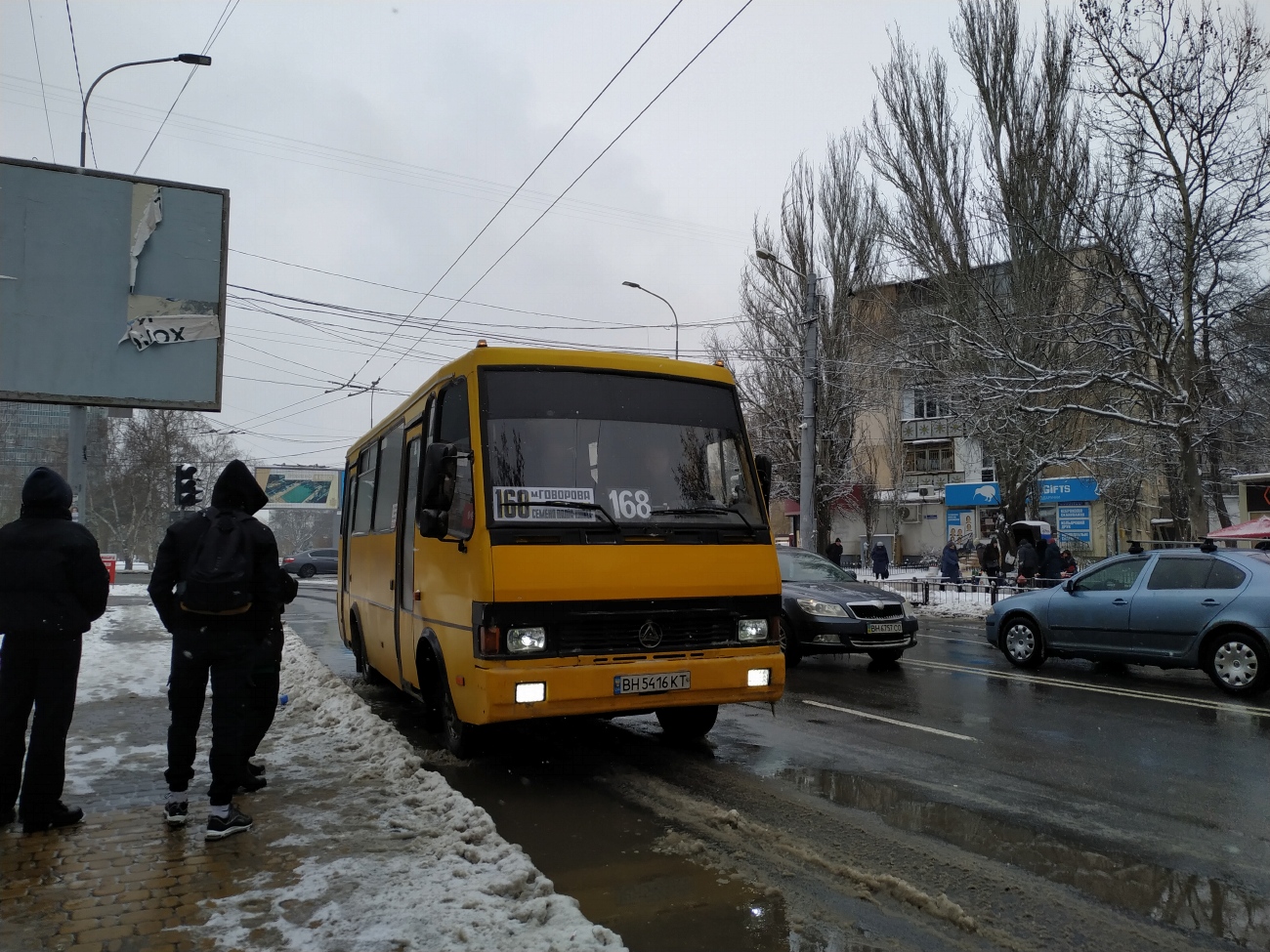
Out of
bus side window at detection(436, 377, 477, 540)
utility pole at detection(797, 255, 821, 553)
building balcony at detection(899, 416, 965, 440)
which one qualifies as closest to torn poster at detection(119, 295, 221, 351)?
bus side window at detection(436, 377, 477, 540)

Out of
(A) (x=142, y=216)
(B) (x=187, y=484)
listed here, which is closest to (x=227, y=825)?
(A) (x=142, y=216)

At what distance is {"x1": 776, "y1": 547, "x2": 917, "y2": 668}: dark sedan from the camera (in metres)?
11.7

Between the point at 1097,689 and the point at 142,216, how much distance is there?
13391 mm

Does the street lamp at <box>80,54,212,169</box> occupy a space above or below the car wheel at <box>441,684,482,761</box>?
above

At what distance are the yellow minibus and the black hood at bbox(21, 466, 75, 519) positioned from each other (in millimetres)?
1992

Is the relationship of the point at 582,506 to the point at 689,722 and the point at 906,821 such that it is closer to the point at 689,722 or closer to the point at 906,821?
the point at 689,722

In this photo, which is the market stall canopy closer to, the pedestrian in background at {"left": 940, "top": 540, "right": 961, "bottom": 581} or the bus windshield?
the pedestrian in background at {"left": 940, "top": 540, "right": 961, "bottom": 581}

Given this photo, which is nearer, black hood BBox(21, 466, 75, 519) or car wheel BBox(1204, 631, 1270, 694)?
black hood BBox(21, 466, 75, 519)

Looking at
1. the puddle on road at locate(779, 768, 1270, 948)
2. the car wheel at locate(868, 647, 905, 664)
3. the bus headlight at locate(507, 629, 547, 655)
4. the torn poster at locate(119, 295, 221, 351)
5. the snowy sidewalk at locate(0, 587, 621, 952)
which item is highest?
the torn poster at locate(119, 295, 221, 351)

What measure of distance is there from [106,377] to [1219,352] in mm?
20760

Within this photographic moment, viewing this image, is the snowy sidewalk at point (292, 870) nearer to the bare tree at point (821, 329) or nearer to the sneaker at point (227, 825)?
the sneaker at point (227, 825)

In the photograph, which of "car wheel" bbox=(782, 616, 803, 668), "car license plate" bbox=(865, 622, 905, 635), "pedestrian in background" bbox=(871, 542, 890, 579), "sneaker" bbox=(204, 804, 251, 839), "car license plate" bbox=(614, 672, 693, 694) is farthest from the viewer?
"pedestrian in background" bbox=(871, 542, 890, 579)

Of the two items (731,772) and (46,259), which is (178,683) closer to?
(731,772)

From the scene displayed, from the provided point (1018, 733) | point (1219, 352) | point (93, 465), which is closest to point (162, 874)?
point (1018, 733)
